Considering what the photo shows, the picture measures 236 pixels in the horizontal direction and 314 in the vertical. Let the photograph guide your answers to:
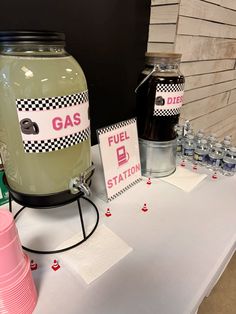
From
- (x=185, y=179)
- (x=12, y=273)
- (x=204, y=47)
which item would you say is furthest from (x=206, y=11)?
(x=12, y=273)

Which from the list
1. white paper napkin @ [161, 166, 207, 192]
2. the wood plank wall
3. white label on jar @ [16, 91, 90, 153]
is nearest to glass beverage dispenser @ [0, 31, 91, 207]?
white label on jar @ [16, 91, 90, 153]

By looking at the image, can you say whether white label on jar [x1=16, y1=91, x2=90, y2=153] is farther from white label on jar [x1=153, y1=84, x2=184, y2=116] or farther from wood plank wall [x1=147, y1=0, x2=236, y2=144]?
wood plank wall [x1=147, y1=0, x2=236, y2=144]

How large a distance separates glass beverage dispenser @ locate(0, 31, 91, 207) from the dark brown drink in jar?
34cm

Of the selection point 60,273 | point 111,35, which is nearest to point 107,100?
point 111,35

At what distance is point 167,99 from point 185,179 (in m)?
0.33

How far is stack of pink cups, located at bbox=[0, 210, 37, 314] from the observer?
1.27 feet

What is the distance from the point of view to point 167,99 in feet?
2.57

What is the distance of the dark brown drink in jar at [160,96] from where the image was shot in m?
0.78

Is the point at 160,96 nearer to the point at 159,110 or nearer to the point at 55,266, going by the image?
the point at 159,110

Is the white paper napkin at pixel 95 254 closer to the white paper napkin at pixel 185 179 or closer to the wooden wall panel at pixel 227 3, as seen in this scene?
the white paper napkin at pixel 185 179

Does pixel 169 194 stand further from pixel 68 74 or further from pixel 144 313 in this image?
pixel 68 74

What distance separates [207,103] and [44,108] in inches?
55.1

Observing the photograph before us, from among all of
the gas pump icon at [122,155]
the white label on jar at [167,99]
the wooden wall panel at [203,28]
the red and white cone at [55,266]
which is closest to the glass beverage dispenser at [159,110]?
the white label on jar at [167,99]

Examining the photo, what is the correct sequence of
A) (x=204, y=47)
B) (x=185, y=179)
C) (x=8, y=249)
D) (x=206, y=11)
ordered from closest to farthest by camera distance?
1. (x=8, y=249)
2. (x=185, y=179)
3. (x=206, y=11)
4. (x=204, y=47)
